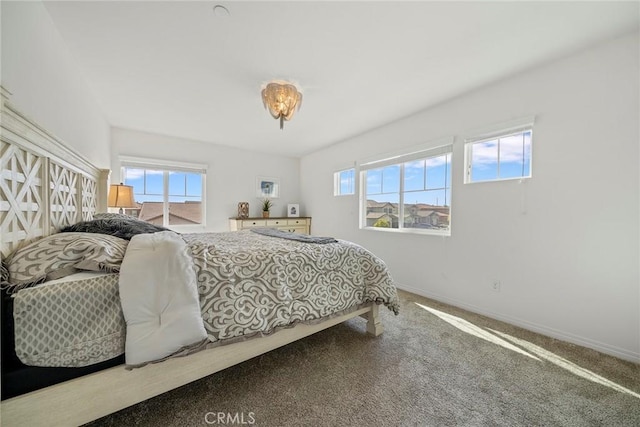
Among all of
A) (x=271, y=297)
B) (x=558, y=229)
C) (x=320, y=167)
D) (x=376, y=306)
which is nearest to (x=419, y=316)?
(x=376, y=306)

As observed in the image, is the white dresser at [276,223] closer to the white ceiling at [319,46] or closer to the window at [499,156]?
the white ceiling at [319,46]

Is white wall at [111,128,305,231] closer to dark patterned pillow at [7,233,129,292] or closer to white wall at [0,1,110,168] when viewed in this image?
white wall at [0,1,110,168]

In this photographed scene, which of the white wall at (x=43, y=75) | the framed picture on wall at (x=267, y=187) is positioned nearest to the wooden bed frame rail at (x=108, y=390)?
the white wall at (x=43, y=75)

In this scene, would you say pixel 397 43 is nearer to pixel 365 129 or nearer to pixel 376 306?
pixel 365 129

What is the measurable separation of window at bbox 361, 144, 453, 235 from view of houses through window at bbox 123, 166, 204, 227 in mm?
3004

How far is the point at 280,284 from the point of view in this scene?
4.93ft

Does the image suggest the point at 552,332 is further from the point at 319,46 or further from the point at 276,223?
the point at 276,223

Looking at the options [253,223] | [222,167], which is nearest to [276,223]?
[253,223]

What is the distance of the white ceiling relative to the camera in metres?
1.51

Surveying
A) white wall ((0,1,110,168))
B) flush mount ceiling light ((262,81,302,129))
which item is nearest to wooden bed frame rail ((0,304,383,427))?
white wall ((0,1,110,168))

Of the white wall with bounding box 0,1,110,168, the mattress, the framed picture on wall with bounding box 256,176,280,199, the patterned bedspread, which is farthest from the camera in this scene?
the framed picture on wall with bounding box 256,176,280,199

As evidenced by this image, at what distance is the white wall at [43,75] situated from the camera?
45.7 inches

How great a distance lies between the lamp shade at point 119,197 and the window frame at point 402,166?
3.17 m

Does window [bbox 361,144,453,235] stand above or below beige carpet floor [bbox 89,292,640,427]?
above
